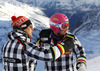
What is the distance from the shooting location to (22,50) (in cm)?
226

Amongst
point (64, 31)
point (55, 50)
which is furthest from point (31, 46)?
point (64, 31)

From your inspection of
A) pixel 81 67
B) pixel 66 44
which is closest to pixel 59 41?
pixel 66 44

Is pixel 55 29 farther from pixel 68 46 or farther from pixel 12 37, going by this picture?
pixel 12 37

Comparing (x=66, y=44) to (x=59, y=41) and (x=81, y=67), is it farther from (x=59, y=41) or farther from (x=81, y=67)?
(x=81, y=67)

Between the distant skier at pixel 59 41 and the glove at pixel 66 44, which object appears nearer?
the glove at pixel 66 44

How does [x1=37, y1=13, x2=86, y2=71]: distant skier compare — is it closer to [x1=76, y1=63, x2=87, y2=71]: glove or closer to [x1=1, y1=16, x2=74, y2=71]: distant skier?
[x1=76, y1=63, x2=87, y2=71]: glove

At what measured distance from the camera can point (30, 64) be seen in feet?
8.64

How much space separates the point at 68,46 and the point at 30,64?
977 millimetres

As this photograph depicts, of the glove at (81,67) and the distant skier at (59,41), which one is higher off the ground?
the distant skier at (59,41)

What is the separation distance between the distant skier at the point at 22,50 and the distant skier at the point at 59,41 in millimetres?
365

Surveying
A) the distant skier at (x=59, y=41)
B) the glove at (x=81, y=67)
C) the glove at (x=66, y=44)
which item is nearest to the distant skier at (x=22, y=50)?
the glove at (x=66, y=44)

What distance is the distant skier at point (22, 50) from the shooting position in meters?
2.03

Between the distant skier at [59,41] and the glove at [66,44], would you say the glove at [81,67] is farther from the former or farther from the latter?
the glove at [66,44]

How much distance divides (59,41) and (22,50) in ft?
2.50
